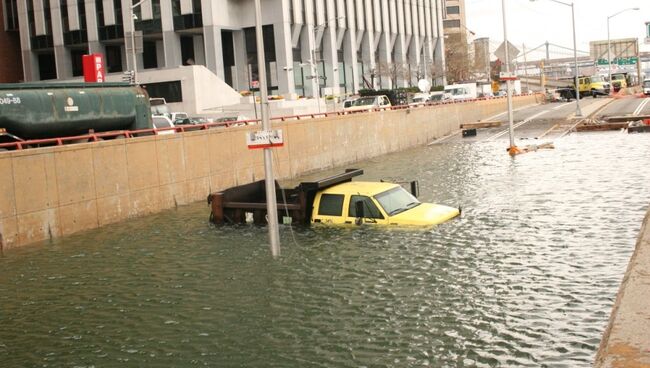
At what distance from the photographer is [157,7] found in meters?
79.2

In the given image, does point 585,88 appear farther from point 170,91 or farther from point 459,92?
point 170,91

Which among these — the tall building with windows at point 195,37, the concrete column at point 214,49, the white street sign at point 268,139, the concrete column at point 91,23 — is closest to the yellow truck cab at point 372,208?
the white street sign at point 268,139

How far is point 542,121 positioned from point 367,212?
41083 millimetres

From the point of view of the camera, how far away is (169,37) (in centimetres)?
7919

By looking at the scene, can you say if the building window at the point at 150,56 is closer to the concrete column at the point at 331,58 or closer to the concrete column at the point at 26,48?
the concrete column at the point at 26,48

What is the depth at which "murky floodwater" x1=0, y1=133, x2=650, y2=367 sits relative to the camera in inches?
454

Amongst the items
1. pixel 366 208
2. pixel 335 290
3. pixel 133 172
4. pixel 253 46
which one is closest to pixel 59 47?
pixel 253 46

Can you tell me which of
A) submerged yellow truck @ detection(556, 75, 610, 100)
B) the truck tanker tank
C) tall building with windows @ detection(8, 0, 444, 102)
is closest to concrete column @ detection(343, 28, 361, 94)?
tall building with windows @ detection(8, 0, 444, 102)

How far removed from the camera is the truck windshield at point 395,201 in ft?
67.6

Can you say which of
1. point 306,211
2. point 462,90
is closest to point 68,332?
point 306,211

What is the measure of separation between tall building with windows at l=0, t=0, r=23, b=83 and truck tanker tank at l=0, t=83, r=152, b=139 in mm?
63112

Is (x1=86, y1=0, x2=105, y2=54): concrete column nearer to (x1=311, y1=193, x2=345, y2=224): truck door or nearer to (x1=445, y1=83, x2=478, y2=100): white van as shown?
(x1=445, y1=83, x2=478, y2=100): white van

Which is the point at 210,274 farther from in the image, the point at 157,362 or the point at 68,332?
the point at 157,362

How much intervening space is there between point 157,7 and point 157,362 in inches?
2835
